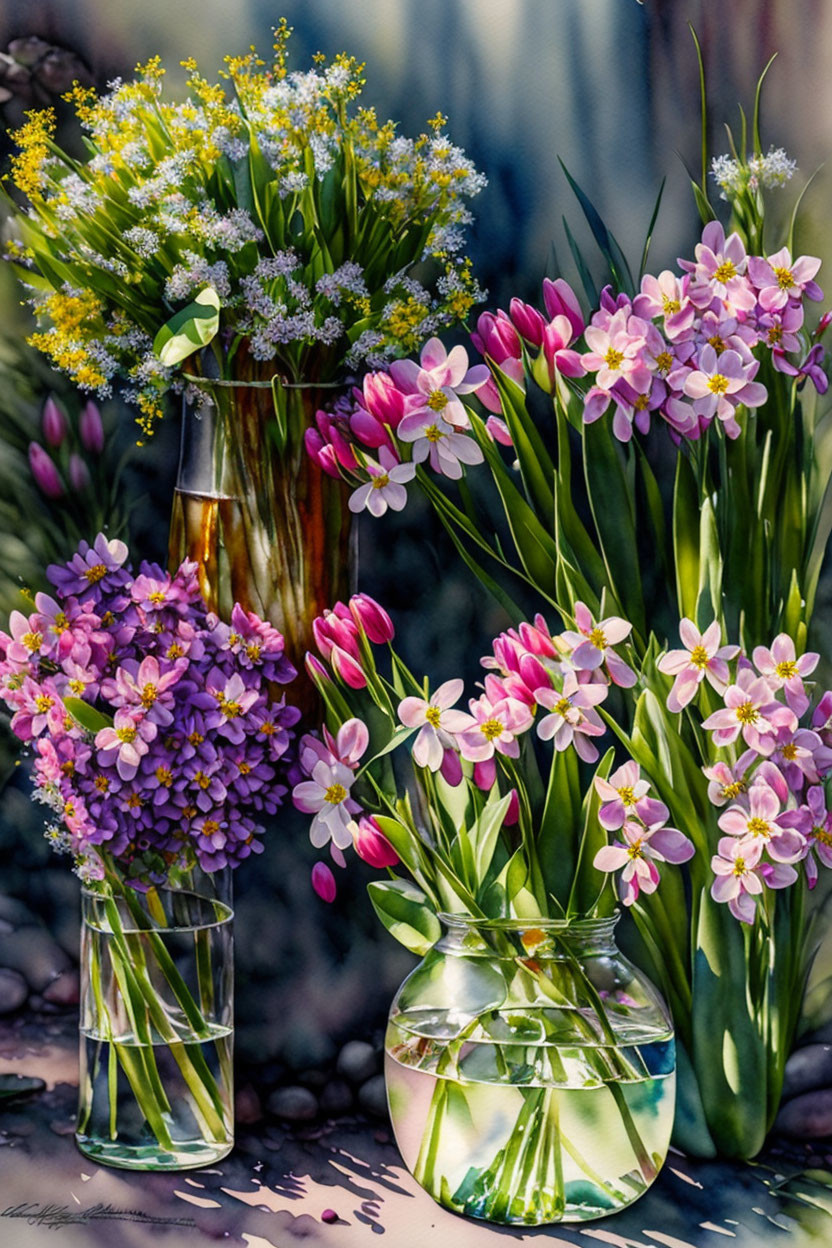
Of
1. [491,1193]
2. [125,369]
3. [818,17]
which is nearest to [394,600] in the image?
[125,369]

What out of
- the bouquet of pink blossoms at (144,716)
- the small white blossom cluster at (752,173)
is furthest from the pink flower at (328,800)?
the small white blossom cluster at (752,173)

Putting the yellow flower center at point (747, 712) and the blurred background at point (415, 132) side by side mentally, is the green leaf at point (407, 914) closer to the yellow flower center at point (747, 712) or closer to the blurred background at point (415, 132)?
the blurred background at point (415, 132)

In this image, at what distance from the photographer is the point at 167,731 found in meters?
0.80

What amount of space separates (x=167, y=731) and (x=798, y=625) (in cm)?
40

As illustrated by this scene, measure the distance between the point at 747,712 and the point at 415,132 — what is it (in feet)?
1.57

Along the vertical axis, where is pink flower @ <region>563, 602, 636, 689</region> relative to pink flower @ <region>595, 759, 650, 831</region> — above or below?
above

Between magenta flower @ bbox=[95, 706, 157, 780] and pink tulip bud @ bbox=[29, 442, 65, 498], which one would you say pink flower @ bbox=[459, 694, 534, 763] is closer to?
magenta flower @ bbox=[95, 706, 157, 780]

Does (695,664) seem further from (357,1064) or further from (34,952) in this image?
(34,952)

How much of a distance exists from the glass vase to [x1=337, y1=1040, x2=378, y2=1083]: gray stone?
11.2 inches

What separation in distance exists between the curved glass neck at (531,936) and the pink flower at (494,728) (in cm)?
10

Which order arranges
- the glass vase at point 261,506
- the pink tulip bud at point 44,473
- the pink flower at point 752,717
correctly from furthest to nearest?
1. the pink tulip bud at point 44,473
2. the glass vase at point 261,506
3. the pink flower at point 752,717

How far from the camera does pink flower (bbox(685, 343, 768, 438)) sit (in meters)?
0.78

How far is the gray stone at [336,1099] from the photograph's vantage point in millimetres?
940
